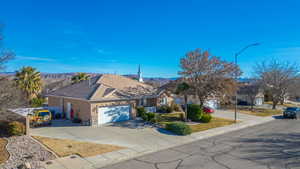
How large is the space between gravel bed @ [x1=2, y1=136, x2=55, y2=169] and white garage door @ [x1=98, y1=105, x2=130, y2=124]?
5983 mm

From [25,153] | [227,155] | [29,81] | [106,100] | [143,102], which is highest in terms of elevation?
[29,81]

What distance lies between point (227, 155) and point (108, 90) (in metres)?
12.5

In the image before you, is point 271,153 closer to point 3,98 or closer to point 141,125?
point 141,125

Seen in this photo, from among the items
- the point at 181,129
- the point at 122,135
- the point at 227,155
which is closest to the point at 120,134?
the point at 122,135

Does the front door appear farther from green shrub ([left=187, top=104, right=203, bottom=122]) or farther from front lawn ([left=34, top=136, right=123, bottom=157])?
green shrub ([left=187, top=104, right=203, bottom=122])

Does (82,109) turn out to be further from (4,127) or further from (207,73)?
(207,73)

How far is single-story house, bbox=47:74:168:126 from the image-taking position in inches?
634

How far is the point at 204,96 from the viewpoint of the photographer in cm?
1906

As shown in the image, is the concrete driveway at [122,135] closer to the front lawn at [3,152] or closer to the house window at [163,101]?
the front lawn at [3,152]

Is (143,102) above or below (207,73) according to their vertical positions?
below

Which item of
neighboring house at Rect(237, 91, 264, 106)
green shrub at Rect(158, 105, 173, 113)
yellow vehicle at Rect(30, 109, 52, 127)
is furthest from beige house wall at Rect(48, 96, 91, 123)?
neighboring house at Rect(237, 91, 264, 106)

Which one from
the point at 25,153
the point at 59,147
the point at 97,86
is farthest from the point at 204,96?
the point at 25,153

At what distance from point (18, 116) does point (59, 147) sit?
196 inches

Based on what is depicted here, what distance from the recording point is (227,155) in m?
9.70
